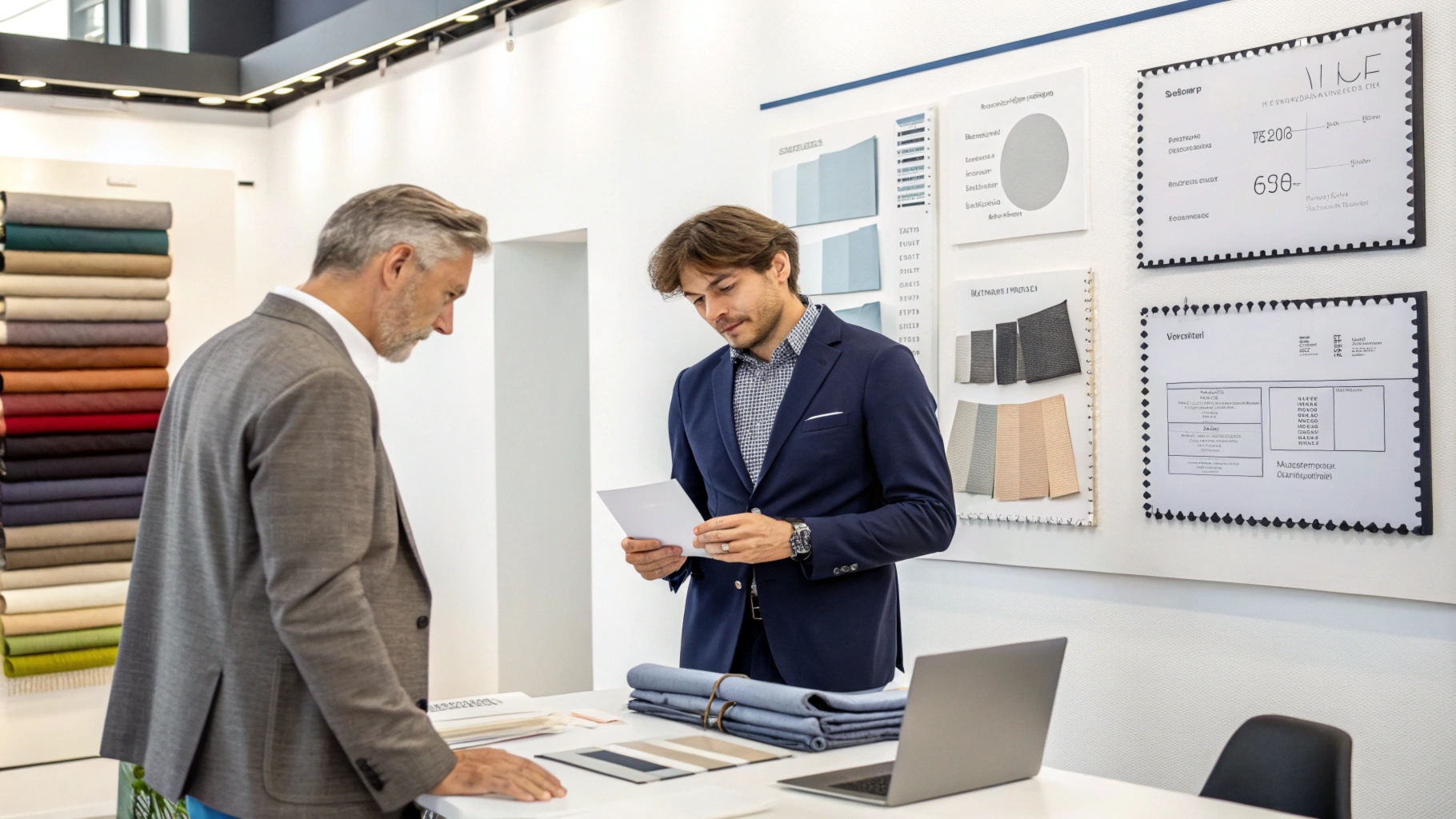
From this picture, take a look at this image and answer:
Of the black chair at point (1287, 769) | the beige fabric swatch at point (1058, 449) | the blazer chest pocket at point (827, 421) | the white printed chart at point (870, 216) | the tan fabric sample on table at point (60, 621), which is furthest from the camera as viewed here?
the tan fabric sample on table at point (60, 621)

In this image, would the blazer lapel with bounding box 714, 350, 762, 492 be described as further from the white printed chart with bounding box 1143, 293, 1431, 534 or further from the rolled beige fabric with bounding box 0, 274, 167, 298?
the rolled beige fabric with bounding box 0, 274, 167, 298

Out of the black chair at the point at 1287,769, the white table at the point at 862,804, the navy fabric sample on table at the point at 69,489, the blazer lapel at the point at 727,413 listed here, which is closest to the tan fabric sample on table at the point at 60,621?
the navy fabric sample on table at the point at 69,489

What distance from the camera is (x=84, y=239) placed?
521 cm

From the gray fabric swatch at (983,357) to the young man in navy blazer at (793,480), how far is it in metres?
0.73

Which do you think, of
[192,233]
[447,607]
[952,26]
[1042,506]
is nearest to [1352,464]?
[1042,506]

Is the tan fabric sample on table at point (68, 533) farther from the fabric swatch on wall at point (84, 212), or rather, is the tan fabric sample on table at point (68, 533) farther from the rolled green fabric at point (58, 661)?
the fabric swatch on wall at point (84, 212)

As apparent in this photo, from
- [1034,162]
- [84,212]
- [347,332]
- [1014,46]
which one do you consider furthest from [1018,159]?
[84,212]

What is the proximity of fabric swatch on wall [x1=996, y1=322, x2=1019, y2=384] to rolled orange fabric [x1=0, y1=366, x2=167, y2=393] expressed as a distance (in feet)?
11.9

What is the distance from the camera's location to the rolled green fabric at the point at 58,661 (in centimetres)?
504

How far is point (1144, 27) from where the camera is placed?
9.68 feet

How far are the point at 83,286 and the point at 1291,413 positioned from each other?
178 inches

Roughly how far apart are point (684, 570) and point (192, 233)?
3687mm

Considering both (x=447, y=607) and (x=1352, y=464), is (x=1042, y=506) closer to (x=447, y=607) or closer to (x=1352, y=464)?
(x=1352, y=464)

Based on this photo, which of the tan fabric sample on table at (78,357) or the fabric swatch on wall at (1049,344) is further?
the tan fabric sample on table at (78,357)
